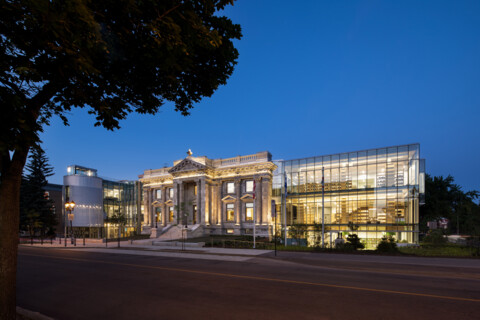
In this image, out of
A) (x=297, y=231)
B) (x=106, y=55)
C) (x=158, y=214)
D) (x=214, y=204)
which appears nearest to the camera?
(x=106, y=55)

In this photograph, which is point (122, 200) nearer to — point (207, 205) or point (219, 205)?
point (207, 205)

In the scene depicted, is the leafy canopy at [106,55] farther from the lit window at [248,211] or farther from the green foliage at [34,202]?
the green foliage at [34,202]

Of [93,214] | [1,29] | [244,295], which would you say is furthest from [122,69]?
[93,214]

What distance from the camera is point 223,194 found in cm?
4931

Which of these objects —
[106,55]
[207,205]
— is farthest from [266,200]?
[106,55]

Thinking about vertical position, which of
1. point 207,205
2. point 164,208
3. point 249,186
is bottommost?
point 164,208

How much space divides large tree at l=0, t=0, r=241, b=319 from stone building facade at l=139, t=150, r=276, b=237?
3713 centimetres

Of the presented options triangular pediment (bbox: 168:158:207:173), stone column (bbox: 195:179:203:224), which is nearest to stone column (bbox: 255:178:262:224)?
A: stone column (bbox: 195:179:203:224)

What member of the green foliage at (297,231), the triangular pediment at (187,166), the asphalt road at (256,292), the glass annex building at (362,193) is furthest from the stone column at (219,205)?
the asphalt road at (256,292)

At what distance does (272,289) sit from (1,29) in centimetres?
1102

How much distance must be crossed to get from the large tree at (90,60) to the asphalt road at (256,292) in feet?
12.0

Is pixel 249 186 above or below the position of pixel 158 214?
above

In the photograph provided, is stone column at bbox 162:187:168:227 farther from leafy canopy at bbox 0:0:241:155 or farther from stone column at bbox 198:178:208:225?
leafy canopy at bbox 0:0:241:155

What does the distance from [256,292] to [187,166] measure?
134 ft
